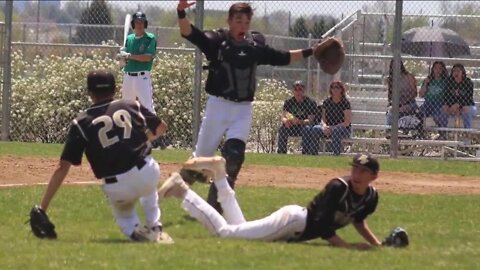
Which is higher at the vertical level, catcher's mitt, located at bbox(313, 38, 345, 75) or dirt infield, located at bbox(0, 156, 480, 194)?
catcher's mitt, located at bbox(313, 38, 345, 75)

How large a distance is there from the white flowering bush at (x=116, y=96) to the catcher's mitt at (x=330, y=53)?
8797mm

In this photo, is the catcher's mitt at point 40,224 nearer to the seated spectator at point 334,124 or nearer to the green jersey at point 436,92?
the seated spectator at point 334,124

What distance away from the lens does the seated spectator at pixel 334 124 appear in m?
17.7

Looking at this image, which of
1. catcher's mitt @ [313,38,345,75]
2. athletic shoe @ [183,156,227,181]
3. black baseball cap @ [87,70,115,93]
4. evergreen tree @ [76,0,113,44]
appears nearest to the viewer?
black baseball cap @ [87,70,115,93]

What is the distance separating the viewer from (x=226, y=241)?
324 inches

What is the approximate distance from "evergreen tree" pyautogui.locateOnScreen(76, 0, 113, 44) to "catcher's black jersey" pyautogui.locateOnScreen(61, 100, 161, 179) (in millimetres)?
15292

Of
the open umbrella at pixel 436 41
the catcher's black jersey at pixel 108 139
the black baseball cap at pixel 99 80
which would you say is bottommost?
the catcher's black jersey at pixel 108 139

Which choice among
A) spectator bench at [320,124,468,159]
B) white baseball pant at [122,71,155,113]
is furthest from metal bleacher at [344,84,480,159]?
white baseball pant at [122,71,155,113]

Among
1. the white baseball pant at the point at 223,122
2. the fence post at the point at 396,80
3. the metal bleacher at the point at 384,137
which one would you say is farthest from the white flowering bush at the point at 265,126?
the white baseball pant at the point at 223,122

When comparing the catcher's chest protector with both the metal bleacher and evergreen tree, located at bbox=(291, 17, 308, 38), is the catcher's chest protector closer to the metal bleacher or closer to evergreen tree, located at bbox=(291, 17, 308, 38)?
the metal bleacher

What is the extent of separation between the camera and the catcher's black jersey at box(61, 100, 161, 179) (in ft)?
26.8

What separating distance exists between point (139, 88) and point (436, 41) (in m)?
7.61

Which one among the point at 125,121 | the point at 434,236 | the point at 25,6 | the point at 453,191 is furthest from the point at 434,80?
the point at 25,6

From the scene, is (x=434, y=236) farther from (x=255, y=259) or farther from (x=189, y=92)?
(x=189, y=92)
